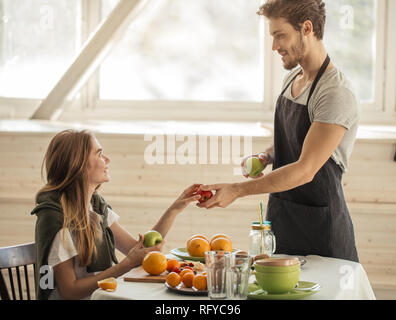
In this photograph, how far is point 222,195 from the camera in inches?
83.1

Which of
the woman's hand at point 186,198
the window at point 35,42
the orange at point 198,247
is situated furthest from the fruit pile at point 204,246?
the window at point 35,42

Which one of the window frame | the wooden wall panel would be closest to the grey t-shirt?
the wooden wall panel

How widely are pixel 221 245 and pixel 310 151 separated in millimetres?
437

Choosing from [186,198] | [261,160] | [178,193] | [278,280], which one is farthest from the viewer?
[178,193]

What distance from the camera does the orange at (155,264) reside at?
1.76 metres

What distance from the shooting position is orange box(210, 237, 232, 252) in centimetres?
192

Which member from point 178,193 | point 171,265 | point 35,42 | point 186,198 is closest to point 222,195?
point 186,198

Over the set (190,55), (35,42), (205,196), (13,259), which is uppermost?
(35,42)

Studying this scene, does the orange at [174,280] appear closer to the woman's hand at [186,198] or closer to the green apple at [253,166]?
the woman's hand at [186,198]

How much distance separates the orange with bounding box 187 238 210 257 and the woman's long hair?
0.34m

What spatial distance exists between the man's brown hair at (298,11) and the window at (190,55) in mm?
1908

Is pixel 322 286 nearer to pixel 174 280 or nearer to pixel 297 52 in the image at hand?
pixel 174 280
